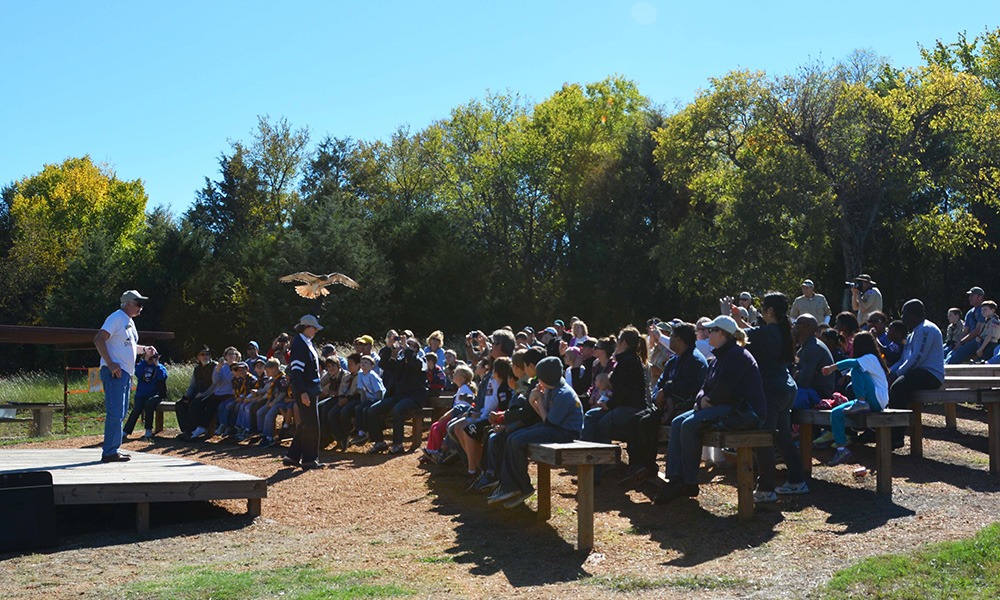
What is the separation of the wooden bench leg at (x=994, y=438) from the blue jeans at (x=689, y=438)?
3.09 metres

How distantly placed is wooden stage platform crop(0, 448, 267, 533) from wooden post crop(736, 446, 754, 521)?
13.7ft

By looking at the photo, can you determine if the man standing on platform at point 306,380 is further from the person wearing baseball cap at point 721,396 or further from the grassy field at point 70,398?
the grassy field at point 70,398

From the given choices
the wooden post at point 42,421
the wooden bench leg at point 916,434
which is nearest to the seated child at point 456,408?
the wooden bench leg at point 916,434

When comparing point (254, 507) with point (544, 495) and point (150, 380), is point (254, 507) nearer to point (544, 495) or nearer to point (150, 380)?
point (544, 495)

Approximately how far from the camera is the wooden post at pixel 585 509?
23.3 feet

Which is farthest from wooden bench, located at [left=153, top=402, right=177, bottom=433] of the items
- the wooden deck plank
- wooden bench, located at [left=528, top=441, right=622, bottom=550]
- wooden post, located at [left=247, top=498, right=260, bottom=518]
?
wooden bench, located at [left=528, top=441, right=622, bottom=550]

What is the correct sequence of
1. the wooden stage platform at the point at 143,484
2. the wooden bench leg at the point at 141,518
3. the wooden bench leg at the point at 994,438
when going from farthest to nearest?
1. the wooden bench leg at the point at 994,438
2. the wooden bench leg at the point at 141,518
3. the wooden stage platform at the point at 143,484

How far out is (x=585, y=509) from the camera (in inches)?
281

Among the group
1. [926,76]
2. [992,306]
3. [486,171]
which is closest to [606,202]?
[486,171]

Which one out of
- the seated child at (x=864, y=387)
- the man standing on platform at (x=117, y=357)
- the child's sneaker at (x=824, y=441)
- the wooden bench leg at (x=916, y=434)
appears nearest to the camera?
the seated child at (x=864, y=387)

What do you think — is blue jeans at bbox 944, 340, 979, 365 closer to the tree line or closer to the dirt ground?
the dirt ground

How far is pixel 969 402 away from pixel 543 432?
4260 millimetres

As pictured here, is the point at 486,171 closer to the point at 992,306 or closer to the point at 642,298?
the point at 642,298

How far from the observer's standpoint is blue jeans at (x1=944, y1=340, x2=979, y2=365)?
46.5 ft
